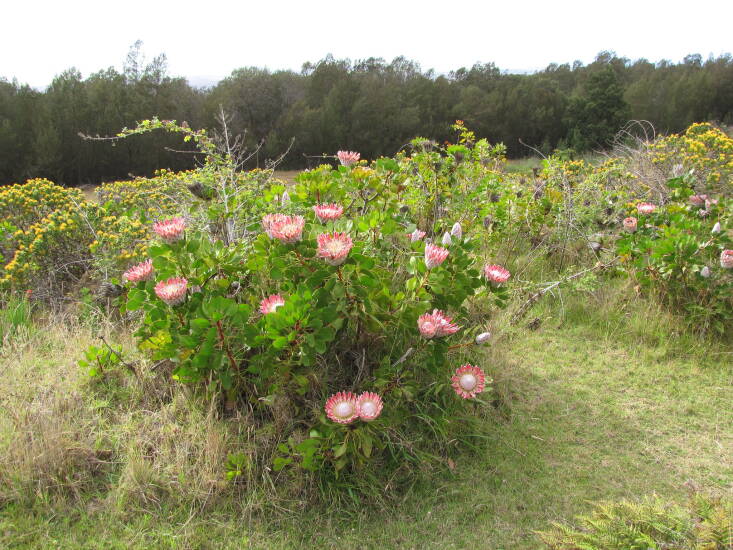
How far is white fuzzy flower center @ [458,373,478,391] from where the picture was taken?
1935 mm

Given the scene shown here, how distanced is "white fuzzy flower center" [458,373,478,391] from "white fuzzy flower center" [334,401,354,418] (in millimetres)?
502

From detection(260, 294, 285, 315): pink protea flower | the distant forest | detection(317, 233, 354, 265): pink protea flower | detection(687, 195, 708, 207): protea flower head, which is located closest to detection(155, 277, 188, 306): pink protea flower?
detection(260, 294, 285, 315): pink protea flower

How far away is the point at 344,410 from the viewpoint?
1.68 metres

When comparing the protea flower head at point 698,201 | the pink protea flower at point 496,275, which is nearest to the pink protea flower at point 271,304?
the pink protea flower at point 496,275

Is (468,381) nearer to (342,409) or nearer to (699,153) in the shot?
(342,409)

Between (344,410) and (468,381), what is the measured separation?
0.54 m

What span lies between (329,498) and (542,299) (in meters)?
2.51

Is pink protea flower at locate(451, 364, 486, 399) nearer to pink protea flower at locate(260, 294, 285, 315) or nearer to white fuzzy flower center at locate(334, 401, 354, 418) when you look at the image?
white fuzzy flower center at locate(334, 401, 354, 418)

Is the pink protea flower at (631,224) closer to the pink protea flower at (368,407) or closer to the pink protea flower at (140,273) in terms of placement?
the pink protea flower at (368,407)

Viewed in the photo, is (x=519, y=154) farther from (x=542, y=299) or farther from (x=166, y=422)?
(x=166, y=422)

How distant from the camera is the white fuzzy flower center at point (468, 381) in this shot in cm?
193

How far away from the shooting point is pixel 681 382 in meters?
2.91

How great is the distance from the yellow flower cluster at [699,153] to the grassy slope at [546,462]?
352 centimetres

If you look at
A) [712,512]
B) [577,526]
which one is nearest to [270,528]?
[577,526]
